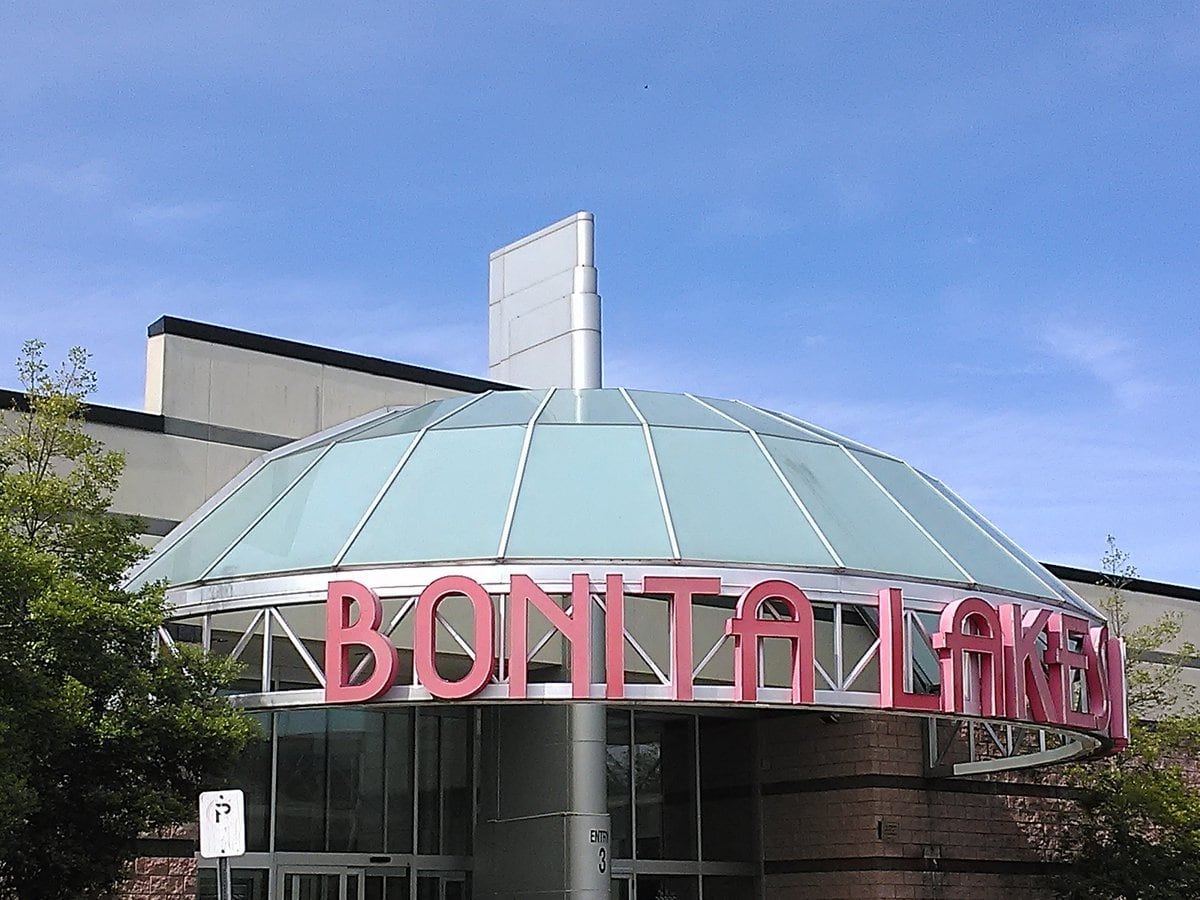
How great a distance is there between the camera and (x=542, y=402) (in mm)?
25797

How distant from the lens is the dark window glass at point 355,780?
27.4m

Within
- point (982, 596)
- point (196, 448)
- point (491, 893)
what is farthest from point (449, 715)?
point (982, 596)

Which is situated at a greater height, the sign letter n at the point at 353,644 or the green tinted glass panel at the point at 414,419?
the green tinted glass panel at the point at 414,419

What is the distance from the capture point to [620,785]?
29891 mm

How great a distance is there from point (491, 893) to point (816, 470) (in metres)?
7.90

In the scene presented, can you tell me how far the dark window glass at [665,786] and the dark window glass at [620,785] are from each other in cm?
21

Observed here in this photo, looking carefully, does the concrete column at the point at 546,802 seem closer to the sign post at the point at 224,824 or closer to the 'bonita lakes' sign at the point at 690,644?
the 'bonita lakes' sign at the point at 690,644

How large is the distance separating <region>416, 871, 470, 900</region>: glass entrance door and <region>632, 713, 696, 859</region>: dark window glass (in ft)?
10.5

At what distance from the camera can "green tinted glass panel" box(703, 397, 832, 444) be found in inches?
1009

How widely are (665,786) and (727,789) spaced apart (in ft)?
3.51

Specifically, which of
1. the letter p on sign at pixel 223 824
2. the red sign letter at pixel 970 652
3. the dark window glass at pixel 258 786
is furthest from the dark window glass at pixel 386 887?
the letter p on sign at pixel 223 824

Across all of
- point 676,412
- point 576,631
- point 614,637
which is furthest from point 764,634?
point 676,412

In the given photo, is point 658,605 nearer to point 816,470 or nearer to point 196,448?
point 816,470

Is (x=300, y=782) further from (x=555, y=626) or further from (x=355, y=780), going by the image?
(x=555, y=626)
